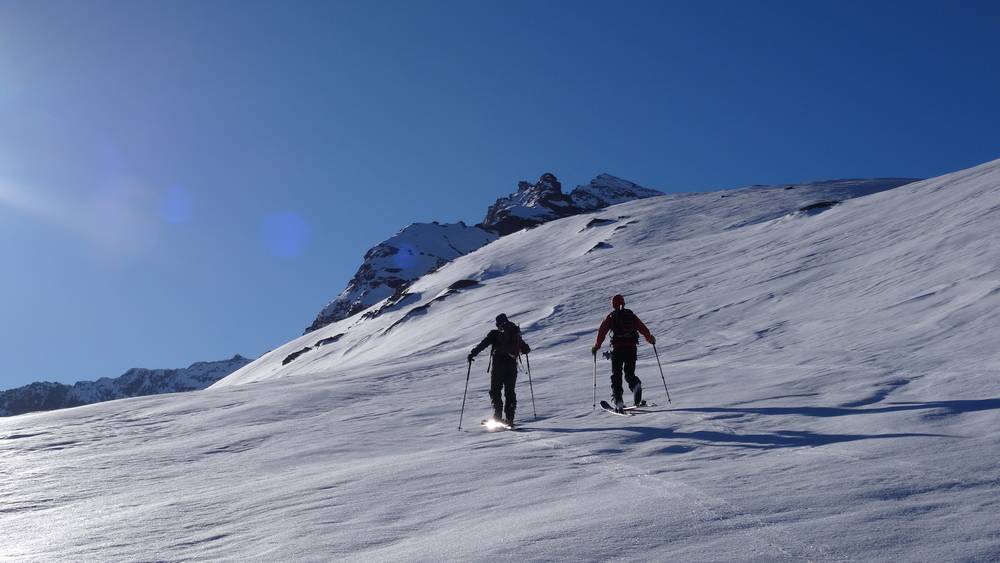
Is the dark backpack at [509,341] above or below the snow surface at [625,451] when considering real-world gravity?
above

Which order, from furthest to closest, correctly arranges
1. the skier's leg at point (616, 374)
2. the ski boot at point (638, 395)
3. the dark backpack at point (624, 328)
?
1. the dark backpack at point (624, 328)
2. the skier's leg at point (616, 374)
3. the ski boot at point (638, 395)

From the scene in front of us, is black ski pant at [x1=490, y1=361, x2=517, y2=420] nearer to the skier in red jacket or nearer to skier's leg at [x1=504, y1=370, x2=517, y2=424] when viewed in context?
skier's leg at [x1=504, y1=370, x2=517, y2=424]

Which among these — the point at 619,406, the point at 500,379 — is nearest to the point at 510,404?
the point at 500,379

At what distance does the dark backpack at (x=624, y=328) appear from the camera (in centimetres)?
1213

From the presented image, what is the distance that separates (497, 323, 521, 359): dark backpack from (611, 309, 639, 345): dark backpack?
1591 millimetres

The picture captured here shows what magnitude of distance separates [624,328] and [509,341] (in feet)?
6.26

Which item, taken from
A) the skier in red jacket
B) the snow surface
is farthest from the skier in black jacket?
the skier in red jacket

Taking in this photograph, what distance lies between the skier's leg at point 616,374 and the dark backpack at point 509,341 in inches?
62.8

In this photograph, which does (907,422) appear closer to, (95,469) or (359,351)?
(95,469)

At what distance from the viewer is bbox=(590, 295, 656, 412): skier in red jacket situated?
38.9 feet

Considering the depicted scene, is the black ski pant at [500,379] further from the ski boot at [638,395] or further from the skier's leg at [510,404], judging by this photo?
the ski boot at [638,395]

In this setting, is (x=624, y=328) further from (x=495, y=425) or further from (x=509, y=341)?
(x=495, y=425)

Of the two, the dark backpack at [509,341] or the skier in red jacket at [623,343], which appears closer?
the skier in red jacket at [623,343]

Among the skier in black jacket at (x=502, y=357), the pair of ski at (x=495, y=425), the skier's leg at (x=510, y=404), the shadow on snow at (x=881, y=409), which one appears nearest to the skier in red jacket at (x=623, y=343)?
the shadow on snow at (x=881, y=409)
